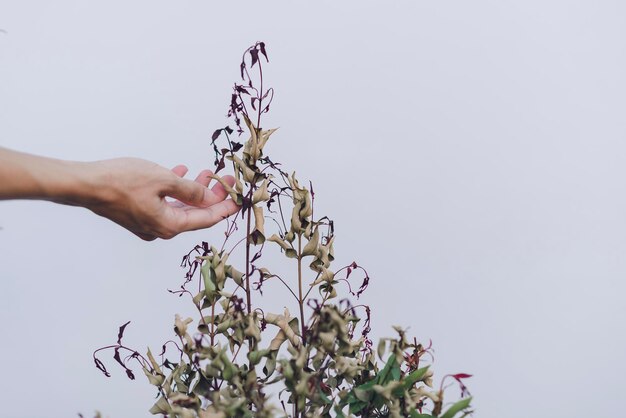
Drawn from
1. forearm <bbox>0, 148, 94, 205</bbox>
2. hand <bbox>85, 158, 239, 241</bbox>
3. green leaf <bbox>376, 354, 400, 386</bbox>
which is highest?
hand <bbox>85, 158, 239, 241</bbox>

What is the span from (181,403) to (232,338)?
133mm

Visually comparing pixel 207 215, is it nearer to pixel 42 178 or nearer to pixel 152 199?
pixel 152 199

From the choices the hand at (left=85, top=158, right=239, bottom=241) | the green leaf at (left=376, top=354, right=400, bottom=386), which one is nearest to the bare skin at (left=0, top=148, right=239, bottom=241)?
the hand at (left=85, top=158, right=239, bottom=241)

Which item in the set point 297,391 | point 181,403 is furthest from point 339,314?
point 181,403

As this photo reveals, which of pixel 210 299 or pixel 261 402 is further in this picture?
pixel 210 299

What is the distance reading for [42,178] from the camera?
1010 mm

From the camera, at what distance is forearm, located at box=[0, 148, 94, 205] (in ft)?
3.21

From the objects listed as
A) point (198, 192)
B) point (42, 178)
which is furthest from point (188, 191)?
point (42, 178)

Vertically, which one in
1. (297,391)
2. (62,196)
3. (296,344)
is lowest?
(297,391)

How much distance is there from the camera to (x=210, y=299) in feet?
3.27

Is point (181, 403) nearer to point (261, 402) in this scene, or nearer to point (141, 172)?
point (261, 402)

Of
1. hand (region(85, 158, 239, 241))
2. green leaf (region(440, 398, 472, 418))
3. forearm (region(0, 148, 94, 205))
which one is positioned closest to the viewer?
green leaf (region(440, 398, 472, 418))

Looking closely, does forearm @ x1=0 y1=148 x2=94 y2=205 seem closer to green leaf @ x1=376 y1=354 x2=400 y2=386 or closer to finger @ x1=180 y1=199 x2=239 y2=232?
finger @ x1=180 y1=199 x2=239 y2=232

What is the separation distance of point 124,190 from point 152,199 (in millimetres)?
49
